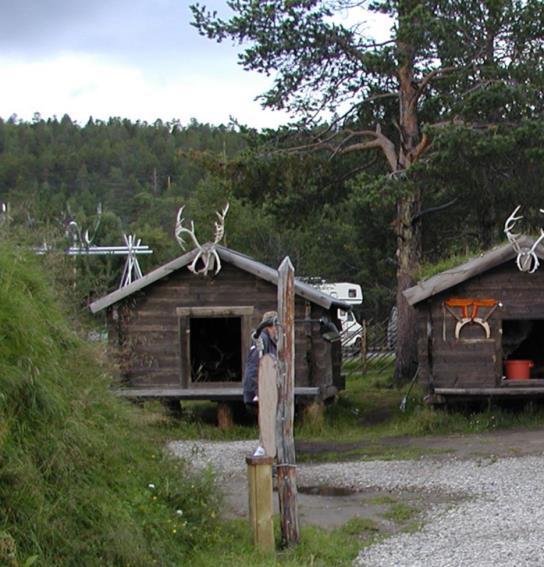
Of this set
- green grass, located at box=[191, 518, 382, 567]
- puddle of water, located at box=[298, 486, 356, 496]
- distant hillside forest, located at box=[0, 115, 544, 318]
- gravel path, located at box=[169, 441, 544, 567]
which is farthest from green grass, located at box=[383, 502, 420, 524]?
distant hillside forest, located at box=[0, 115, 544, 318]

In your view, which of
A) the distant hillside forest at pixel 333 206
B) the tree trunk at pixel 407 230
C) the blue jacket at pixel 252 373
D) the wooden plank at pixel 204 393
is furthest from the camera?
the tree trunk at pixel 407 230

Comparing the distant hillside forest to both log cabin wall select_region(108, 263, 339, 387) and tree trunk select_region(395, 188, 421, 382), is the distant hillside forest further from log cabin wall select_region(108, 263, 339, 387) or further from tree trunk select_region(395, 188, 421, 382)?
log cabin wall select_region(108, 263, 339, 387)

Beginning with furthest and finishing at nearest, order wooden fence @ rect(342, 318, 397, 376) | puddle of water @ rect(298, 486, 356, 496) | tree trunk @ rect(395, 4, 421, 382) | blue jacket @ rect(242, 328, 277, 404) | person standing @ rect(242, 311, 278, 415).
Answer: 1. wooden fence @ rect(342, 318, 397, 376)
2. tree trunk @ rect(395, 4, 421, 382)
3. puddle of water @ rect(298, 486, 356, 496)
4. blue jacket @ rect(242, 328, 277, 404)
5. person standing @ rect(242, 311, 278, 415)

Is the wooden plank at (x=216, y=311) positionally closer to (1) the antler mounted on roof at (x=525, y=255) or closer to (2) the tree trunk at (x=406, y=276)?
(1) the antler mounted on roof at (x=525, y=255)

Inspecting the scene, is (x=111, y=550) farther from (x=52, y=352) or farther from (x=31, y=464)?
(x=52, y=352)

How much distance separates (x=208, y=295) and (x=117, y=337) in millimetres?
1741

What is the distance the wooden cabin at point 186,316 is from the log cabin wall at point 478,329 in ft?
6.02

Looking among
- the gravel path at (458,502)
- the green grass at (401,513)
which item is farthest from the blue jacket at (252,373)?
the green grass at (401,513)

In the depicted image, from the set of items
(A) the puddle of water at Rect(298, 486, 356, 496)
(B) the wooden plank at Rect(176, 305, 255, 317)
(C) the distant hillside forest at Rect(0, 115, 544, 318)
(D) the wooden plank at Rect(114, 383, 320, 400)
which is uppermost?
(C) the distant hillside forest at Rect(0, 115, 544, 318)

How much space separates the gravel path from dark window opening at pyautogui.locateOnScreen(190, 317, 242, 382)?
5080 millimetres

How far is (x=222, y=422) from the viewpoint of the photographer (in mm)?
17078

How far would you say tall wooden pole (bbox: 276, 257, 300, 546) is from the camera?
870cm

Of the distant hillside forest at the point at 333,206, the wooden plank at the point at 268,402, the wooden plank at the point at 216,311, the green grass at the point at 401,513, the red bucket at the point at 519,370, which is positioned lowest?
the green grass at the point at 401,513

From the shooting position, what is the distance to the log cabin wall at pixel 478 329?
658 inches
